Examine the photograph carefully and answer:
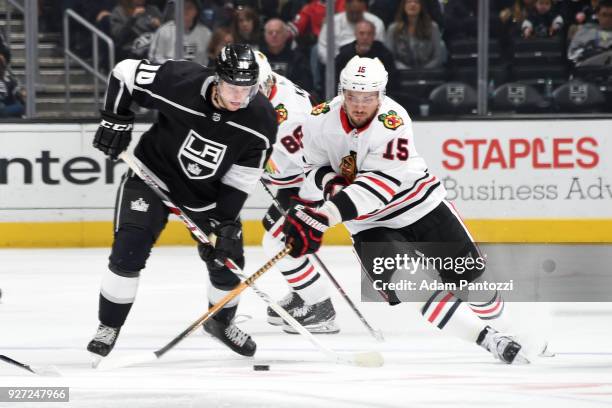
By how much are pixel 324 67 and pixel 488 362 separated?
360 centimetres

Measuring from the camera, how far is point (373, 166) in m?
3.78

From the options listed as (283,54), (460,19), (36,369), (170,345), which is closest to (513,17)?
→ (460,19)

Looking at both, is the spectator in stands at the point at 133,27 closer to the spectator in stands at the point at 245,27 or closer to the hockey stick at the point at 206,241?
the spectator in stands at the point at 245,27

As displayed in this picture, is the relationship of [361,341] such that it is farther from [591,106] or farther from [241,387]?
[591,106]

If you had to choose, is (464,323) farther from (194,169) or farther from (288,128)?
(288,128)

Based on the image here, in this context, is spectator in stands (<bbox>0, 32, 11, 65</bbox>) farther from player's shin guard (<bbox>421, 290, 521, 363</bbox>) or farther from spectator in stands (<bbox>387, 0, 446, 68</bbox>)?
player's shin guard (<bbox>421, 290, 521, 363</bbox>)

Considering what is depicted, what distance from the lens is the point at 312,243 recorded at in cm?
365

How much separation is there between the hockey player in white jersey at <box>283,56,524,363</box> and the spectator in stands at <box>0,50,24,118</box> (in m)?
3.46

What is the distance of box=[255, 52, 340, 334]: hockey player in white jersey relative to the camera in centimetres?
459

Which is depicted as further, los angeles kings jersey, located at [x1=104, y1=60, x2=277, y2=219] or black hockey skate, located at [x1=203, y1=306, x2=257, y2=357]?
black hockey skate, located at [x1=203, y1=306, x2=257, y2=357]

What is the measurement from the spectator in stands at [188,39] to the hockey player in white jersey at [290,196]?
2.46 metres

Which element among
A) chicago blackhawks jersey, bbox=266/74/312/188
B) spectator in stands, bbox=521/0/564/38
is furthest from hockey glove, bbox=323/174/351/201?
spectator in stands, bbox=521/0/564/38

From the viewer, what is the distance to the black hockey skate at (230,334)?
396 centimetres

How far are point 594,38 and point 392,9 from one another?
122 centimetres
